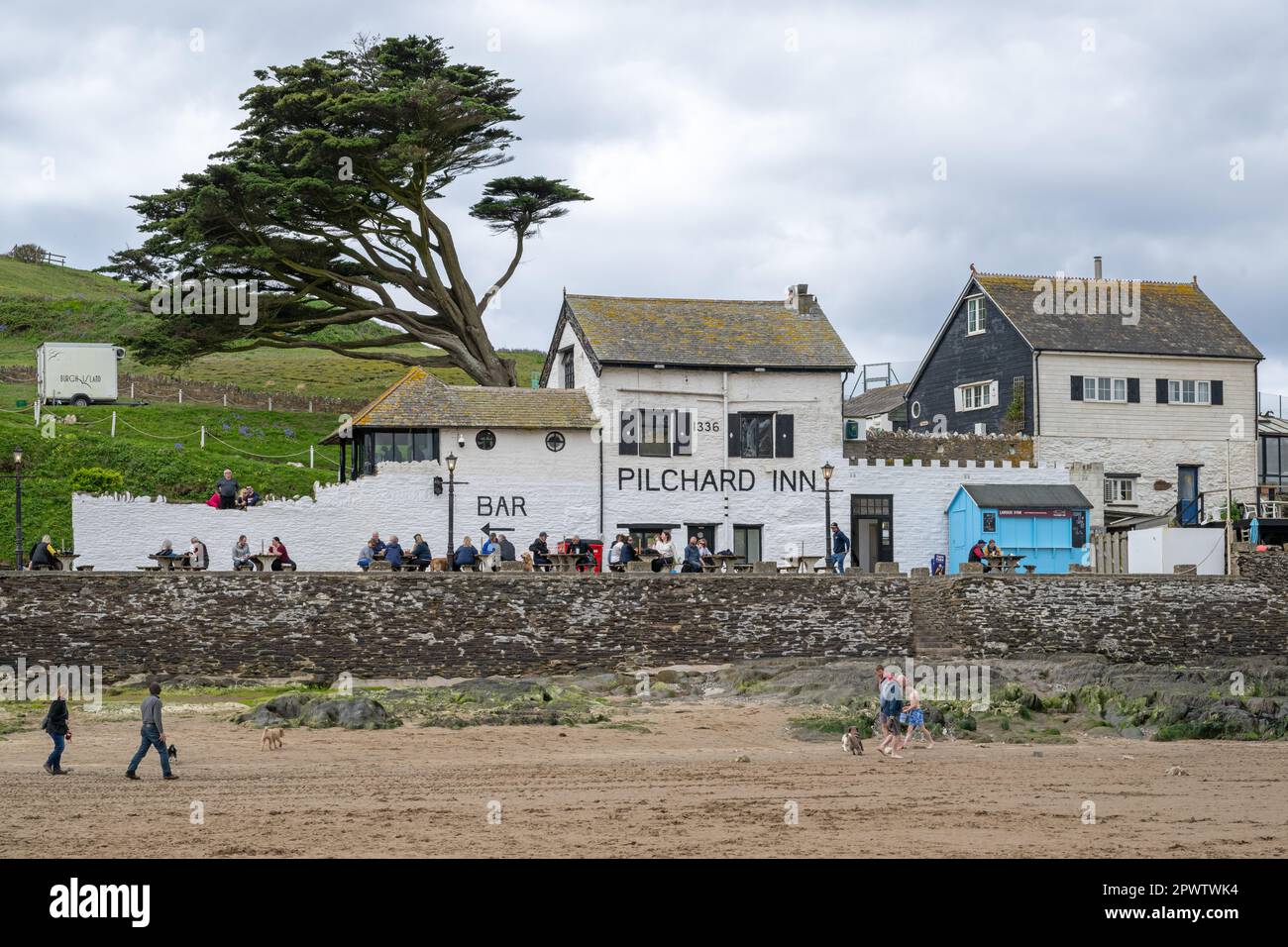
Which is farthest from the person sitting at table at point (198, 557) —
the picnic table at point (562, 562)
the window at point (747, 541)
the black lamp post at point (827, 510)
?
the black lamp post at point (827, 510)

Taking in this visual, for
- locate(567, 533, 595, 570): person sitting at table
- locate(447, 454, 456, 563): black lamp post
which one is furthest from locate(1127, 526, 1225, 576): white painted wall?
locate(447, 454, 456, 563): black lamp post

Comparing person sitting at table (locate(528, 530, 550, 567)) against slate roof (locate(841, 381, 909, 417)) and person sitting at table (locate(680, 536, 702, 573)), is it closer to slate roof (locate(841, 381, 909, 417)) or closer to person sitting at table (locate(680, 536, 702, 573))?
person sitting at table (locate(680, 536, 702, 573))

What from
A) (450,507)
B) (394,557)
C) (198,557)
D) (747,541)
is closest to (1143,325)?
(747,541)

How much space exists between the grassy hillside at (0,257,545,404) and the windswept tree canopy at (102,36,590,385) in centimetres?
1080

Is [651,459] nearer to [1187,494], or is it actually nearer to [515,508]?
[515,508]

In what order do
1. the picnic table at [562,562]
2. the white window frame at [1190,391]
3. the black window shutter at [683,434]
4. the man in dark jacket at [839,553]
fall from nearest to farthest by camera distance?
the picnic table at [562,562]
the man in dark jacket at [839,553]
the black window shutter at [683,434]
the white window frame at [1190,391]

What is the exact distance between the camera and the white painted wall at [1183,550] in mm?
42531

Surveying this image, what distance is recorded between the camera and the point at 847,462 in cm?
4516

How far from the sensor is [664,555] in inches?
1531

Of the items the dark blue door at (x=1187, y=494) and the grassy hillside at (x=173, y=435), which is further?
the dark blue door at (x=1187, y=494)

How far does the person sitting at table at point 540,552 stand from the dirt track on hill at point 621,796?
28.5ft

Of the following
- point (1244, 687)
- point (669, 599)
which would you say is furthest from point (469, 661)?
point (1244, 687)

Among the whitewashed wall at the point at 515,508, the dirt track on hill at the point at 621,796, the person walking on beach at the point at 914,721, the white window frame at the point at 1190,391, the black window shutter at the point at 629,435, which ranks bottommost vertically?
the dirt track on hill at the point at 621,796

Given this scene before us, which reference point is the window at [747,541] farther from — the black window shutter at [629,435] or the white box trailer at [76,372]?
the white box trailer at [76,372]
